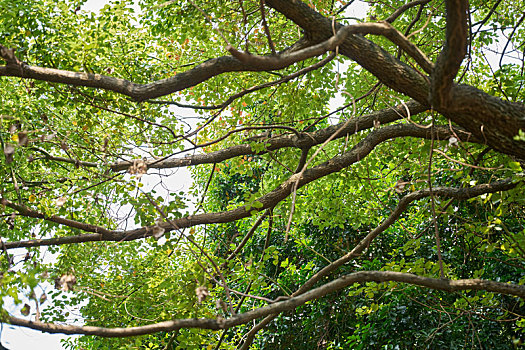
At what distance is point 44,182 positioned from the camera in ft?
19.7

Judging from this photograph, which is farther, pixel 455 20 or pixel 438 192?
pixel 438 192

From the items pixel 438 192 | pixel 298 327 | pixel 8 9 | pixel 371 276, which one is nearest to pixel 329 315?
pixel 298 327

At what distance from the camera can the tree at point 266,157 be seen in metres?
3.77

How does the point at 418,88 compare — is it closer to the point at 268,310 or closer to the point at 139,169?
the point at 268,310

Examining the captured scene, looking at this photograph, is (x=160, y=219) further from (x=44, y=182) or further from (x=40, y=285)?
(x=44, y=182)

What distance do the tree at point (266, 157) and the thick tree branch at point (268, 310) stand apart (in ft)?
0.04

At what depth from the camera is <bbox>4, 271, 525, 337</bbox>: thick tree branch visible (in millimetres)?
2947

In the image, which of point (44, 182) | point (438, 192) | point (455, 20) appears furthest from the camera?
point (44, 182)

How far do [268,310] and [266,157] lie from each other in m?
3.37

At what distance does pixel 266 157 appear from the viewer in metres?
6.51

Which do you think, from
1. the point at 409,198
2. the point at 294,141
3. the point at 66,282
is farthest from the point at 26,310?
the point at 409,198

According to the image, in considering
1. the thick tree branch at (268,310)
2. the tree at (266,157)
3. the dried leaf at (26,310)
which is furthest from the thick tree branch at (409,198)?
the dried leaf at (26,310)

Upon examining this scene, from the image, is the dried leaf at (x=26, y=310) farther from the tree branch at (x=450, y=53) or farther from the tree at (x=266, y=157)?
the tree branch at (x=450, y=53)

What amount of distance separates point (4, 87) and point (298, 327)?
245 inches
